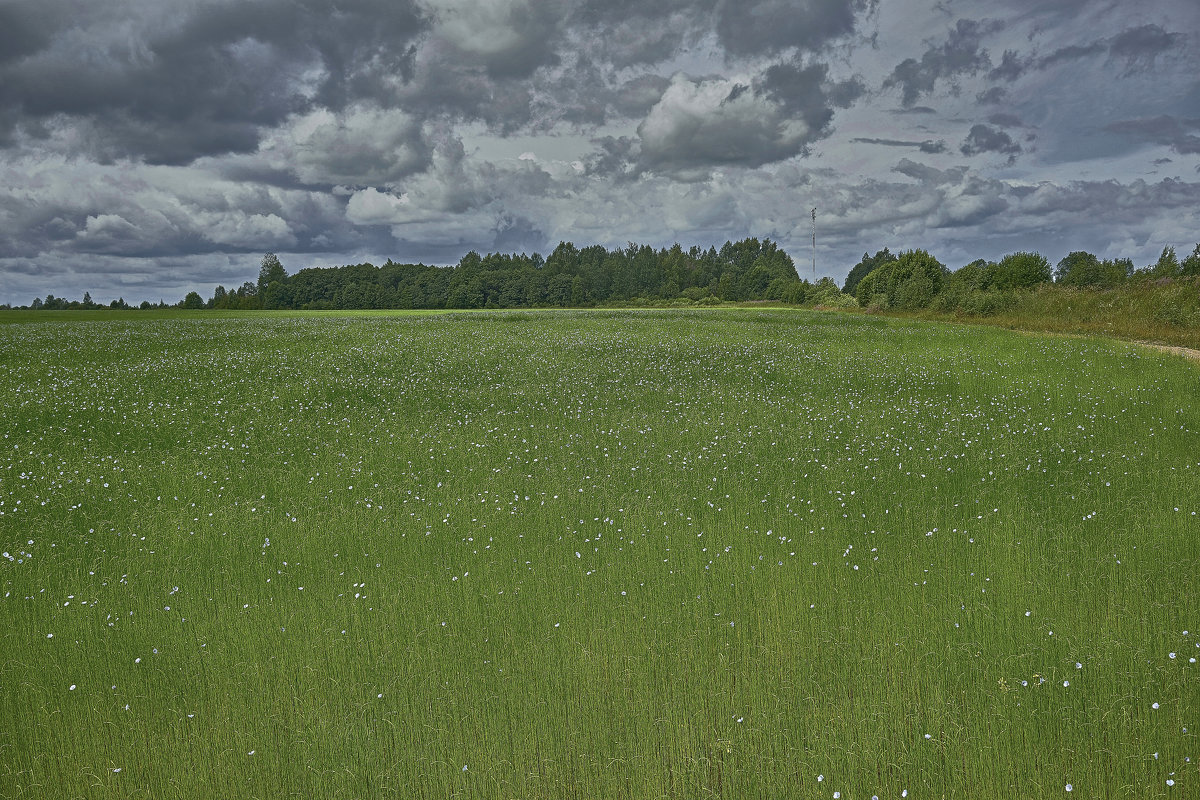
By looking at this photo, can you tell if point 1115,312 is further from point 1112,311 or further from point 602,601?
point 602,601

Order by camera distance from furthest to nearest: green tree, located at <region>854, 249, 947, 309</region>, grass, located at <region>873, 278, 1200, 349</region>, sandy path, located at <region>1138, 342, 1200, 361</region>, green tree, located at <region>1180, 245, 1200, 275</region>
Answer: green tree, located at <region>854, 249, 947, 309</region> → green tree, located at <region>1180, 245, 1200, 275</region> → grass, located at <region>873, 278, 1200, 349</region> → sandy path, located at <region>1138, 342, 1200, 361</region>

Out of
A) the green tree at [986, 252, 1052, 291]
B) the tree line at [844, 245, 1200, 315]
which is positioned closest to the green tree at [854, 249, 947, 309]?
the tree line at [844, 245, 1200, 315]

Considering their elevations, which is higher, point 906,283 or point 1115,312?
point 906,283

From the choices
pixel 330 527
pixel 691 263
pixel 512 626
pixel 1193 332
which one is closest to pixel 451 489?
pixel 330 527

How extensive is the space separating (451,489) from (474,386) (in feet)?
28.2

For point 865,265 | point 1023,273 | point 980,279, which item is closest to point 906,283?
point 980,279

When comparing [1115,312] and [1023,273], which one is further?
[1023,273]

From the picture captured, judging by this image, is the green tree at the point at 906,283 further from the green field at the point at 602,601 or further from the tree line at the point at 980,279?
the green field at the point at 602,601

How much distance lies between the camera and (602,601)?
7551 mm

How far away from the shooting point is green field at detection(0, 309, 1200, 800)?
542 cm

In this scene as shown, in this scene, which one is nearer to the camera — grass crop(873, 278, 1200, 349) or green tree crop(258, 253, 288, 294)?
grass crop(873, 278, 1200, 349)

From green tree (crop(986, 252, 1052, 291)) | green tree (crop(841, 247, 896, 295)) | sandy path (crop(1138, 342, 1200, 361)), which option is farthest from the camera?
green tree (crop(841, 247, 896, 295))

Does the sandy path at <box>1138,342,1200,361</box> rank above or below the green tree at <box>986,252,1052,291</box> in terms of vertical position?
below

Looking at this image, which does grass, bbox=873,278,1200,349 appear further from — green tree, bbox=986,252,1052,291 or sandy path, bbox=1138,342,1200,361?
green tree, bbox=986,252,1052,291
